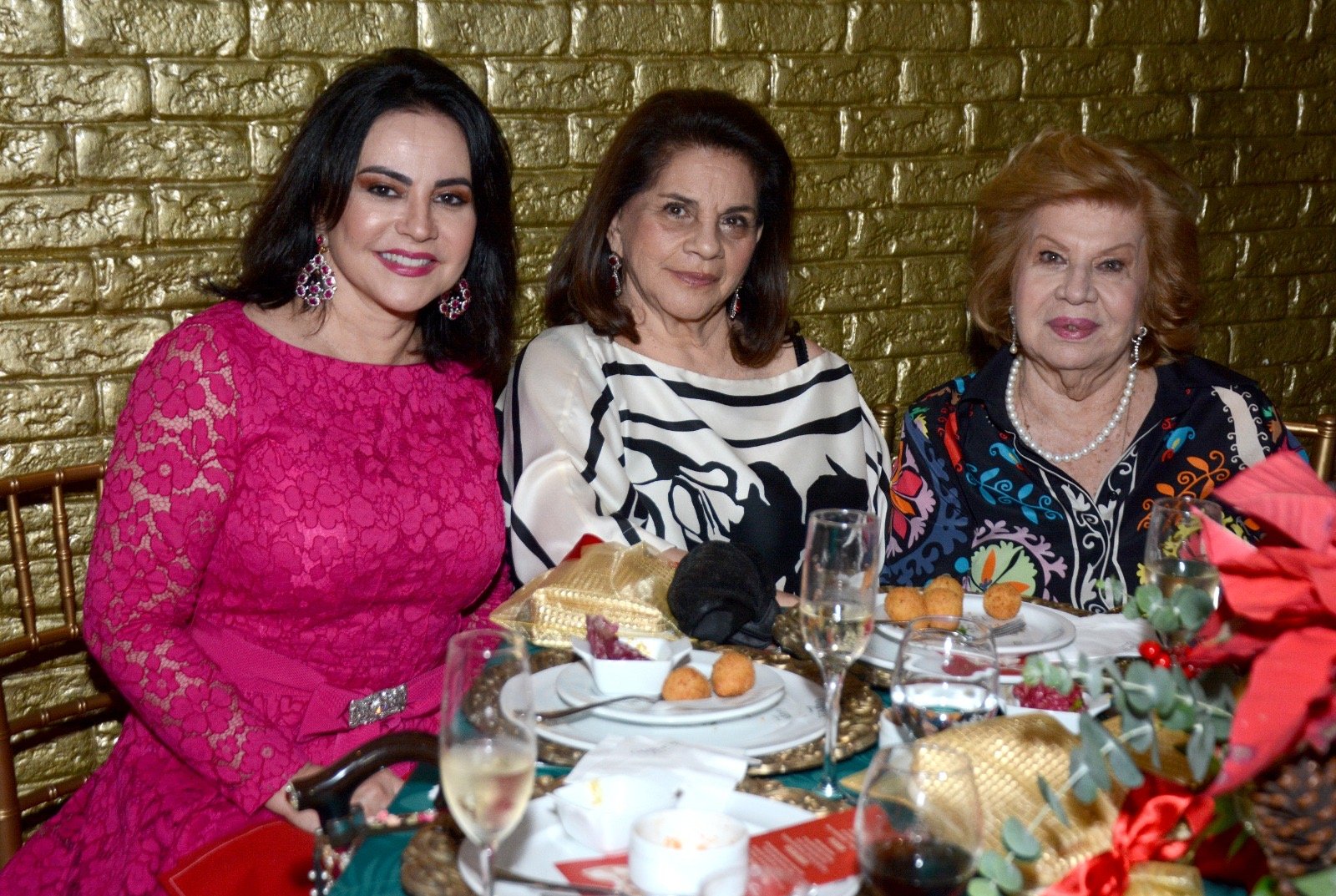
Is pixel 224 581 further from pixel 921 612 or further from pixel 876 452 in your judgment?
pixel 876 452

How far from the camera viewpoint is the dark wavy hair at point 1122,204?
92.7 inches

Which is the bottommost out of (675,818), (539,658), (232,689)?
(232,689)

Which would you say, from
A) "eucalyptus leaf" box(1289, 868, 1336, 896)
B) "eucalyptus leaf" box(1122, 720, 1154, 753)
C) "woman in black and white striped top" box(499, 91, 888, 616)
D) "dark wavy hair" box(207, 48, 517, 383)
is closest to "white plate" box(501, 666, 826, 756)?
"eucalyptus leaf" box(1122, 720, 1154, 753)

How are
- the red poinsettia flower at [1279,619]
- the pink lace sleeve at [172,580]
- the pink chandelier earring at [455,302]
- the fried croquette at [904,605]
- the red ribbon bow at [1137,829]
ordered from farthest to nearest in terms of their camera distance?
the pink chandelier earring at [455,302], the pink lace sleeve at [172,580], the fried croquette at [904,605], the red ribbon bow at [1137,829], the red poinsettia flower at [1279,619]

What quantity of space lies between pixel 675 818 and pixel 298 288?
50.6 inches

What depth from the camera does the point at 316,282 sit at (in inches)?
79.0

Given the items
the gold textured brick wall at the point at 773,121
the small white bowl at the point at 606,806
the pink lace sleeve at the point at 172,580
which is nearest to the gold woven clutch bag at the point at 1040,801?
the small white bowl at the point at 606,806

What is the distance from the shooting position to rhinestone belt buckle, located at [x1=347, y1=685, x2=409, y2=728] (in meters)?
1.88

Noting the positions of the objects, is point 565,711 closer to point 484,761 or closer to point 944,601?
point 484,761

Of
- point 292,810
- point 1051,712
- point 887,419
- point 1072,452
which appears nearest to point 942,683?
point 1051,712

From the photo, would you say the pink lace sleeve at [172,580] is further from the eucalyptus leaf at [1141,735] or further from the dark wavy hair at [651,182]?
the eucalyptus leaf at [1141,735]

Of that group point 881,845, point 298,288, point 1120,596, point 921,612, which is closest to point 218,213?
point 298,288

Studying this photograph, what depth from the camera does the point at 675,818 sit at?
98cm

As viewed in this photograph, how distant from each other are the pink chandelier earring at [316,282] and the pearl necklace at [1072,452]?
1.23 m
